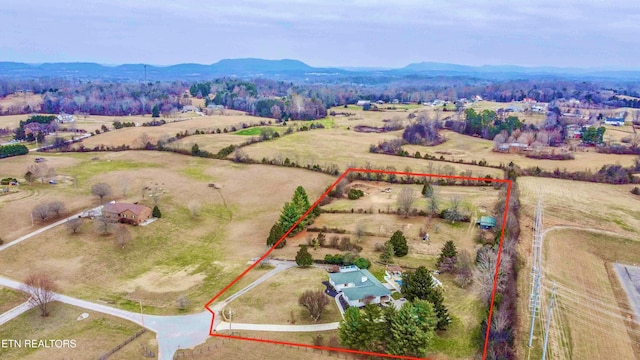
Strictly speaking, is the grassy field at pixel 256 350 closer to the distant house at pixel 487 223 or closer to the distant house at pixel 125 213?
the distant house at pixel 125 213

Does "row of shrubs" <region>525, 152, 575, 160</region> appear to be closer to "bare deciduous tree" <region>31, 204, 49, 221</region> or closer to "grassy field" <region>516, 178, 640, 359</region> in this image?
"grassy field" <region>516, 178, 640, 359</region>

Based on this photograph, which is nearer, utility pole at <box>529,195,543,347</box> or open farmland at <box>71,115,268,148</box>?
utility pole at <box>529,195,543,347</box>

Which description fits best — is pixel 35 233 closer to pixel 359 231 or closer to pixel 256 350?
pixel 256 350

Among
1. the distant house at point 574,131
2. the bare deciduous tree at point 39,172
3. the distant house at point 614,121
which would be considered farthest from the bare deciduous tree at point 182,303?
the distant house at point 614,121

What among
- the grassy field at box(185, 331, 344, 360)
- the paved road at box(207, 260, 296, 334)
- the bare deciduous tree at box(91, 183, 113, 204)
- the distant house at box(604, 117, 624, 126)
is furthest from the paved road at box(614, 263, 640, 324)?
the distant house at box(604, 117, 624, 126)

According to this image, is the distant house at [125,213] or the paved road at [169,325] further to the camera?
the distant house at [125,213]

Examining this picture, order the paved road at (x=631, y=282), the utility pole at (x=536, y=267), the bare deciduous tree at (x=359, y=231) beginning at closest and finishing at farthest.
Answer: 1. the utility pole at (x=536, y=267)
2. the paved road at (x=631, y=282)
3. the bare deciduous tree at (x=359, y=231)

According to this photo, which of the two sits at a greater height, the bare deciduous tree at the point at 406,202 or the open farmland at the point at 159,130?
the open farmland at the point at 159,130
